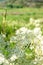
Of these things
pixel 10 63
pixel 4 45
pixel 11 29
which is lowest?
pixel 10 63

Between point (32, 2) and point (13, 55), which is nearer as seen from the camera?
point (13, 55)

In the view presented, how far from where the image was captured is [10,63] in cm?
348

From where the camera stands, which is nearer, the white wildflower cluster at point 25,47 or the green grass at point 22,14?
the white wildflower cluster at point 25,47

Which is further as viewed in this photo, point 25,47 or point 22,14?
point 22,14

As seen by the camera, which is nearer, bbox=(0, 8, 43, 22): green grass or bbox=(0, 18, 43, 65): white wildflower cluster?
bbox=(0, 18, 43, 65): white wildflower cluster

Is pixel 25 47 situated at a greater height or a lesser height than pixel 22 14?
lesser

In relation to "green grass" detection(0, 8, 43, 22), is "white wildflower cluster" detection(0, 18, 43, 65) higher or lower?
lower

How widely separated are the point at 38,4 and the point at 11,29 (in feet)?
95.5

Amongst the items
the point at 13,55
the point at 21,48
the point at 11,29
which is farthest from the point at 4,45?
the point at 11,29

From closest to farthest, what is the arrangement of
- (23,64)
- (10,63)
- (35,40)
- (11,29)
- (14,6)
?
(10,63) → (23,64) → (35,40) → (11,29) → (14,6)

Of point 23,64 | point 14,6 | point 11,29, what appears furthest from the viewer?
point 14,6

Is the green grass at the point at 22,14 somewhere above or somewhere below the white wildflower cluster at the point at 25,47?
above

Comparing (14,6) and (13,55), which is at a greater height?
(14,6)

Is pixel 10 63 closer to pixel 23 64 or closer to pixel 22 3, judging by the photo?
pixel 23 64
